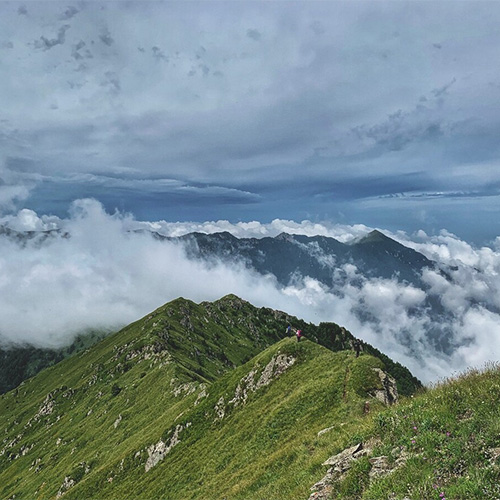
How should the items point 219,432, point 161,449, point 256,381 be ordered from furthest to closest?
point 161,449 → point 256,381 → point 219,432

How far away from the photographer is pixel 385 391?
122 ft

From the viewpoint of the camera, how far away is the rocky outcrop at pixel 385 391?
3600 cm

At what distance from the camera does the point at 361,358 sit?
4269cm

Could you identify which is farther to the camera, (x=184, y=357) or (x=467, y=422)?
(x=184, y=357)

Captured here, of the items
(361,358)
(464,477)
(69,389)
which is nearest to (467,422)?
(464,477)

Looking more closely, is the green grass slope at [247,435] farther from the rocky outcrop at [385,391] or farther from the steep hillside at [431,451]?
the steep hillside at [431,451]

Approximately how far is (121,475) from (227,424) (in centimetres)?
2843

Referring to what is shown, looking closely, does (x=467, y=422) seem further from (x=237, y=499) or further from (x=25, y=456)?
(x=25, y=456)

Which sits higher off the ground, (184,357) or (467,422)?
(467,422)

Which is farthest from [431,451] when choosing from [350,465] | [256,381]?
[256,381]

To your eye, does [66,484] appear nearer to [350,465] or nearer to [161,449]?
[161,449]

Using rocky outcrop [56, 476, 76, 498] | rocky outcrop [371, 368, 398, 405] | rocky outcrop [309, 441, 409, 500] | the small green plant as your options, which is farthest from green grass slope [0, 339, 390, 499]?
the small green plant

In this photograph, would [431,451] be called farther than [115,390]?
No

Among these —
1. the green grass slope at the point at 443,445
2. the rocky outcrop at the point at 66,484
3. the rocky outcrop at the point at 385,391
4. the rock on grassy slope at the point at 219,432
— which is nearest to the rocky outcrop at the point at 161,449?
the rock on grassy slope at the point at 219,432
